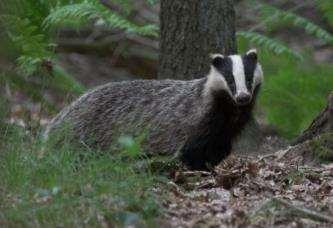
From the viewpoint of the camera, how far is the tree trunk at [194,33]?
6961mm

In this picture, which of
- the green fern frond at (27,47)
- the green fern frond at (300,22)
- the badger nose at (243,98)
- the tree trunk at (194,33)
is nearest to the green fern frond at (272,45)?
the green fern frond at (300,22)

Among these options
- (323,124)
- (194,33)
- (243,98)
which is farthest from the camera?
(194,33)

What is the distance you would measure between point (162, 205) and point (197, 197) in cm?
60

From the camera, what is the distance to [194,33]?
7.01 m

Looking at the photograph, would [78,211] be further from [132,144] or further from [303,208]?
[303,208]

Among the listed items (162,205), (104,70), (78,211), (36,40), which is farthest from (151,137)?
(104,70)

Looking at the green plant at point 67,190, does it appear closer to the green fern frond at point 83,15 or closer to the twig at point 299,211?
the twig at point 299,211

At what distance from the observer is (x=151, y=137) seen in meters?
6.27

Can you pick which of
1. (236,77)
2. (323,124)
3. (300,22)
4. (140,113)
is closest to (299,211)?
(236,77)

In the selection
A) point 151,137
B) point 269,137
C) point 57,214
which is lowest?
point 269,137

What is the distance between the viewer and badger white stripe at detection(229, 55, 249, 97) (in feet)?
18.8

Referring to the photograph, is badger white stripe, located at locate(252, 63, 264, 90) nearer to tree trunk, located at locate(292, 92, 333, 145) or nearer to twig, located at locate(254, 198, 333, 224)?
tree trunk, located at locate(292, 92, 333, 145)

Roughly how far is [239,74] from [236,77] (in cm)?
3

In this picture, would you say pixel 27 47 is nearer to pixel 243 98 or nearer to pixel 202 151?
pixel 202 151
